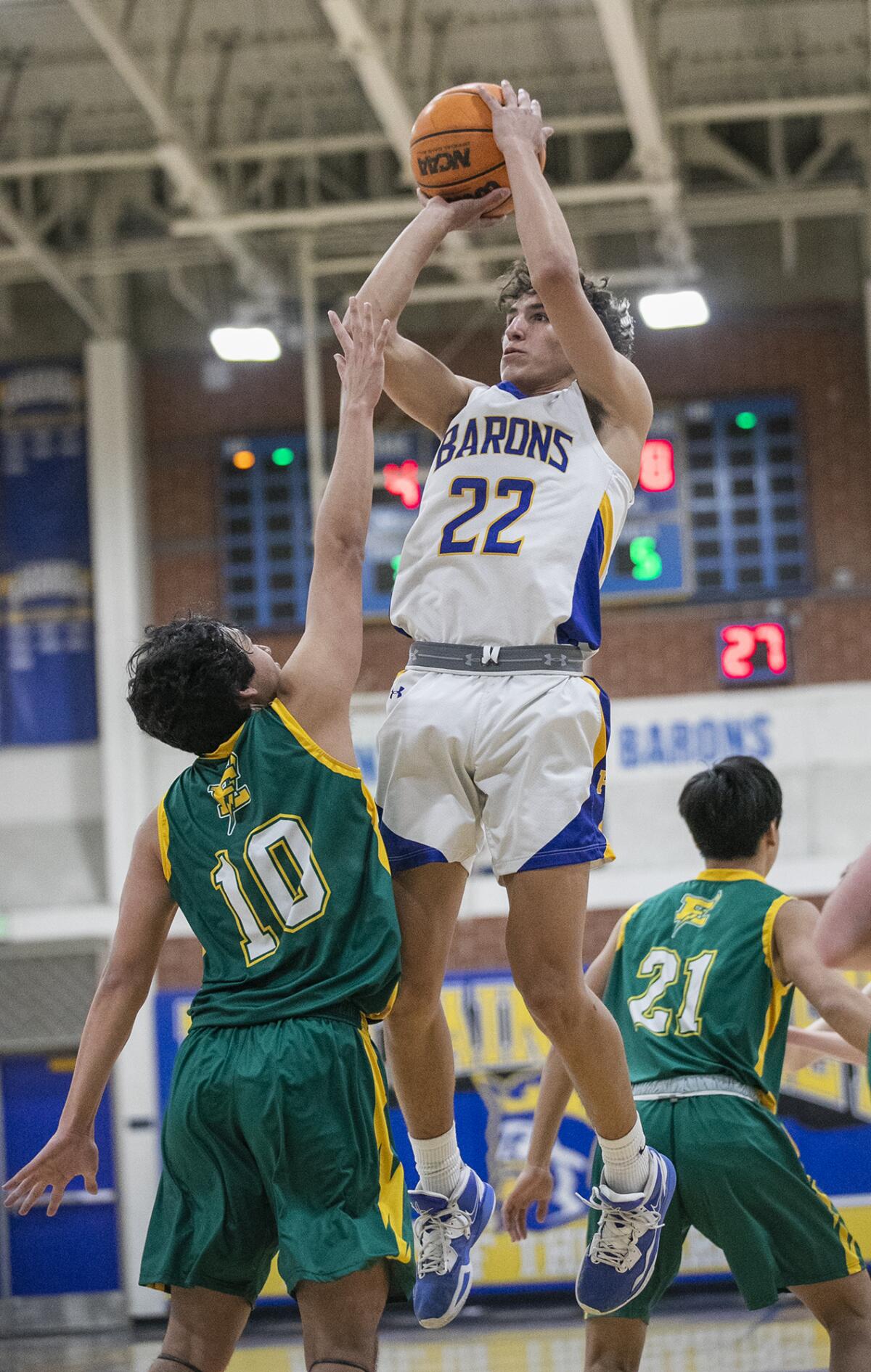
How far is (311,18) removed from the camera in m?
11.7

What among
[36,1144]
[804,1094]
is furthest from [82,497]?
[804,1094]

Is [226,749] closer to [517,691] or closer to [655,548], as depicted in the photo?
[517,691]

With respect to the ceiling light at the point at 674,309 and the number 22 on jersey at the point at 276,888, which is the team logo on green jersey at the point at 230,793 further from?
the ceiling light at the point at 674,309

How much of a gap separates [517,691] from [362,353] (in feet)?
3.00

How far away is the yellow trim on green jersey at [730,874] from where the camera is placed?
4965mm

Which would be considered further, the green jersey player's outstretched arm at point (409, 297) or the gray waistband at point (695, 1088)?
the gray waistband at point (695, 1088)

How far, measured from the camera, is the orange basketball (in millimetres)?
4258

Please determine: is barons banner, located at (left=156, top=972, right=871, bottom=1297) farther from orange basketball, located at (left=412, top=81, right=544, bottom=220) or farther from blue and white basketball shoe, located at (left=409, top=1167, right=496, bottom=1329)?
orange basketball, located at (left=412, top=81, right=544, bottom=220)

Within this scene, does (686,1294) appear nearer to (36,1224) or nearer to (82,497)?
(36,1224)

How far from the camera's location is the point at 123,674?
1376cm

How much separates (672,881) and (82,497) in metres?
5.80

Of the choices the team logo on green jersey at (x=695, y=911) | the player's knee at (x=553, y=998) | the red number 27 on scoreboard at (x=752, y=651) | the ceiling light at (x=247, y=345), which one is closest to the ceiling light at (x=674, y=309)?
the ceiling light at (x=247, y=345)

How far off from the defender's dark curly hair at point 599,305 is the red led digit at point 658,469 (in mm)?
8148

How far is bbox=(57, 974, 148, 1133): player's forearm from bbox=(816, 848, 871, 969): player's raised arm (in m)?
1.54
